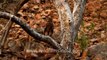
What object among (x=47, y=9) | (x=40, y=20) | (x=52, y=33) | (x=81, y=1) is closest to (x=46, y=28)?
(x=52, y=33)

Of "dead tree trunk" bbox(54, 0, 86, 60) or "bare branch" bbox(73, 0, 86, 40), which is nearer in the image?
"dead tree trunk" bbox(54, 0, 86, 60)

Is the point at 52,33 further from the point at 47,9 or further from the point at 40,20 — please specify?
the point at 47,9

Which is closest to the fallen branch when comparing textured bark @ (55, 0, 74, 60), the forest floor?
textured bark @ (55, 0, 74, 60)

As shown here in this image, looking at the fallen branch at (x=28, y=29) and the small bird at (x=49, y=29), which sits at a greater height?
the fallen branch at (x=28, y=29)

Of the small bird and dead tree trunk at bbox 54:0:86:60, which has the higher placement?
dead tree trunk at bbox 54:0:86:60

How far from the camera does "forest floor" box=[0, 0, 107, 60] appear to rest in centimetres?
630

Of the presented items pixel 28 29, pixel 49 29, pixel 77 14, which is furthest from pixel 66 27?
pixel 49 29

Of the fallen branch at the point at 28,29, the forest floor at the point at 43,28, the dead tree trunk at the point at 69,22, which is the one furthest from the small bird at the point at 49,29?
the fallen branch at the point at 28,29

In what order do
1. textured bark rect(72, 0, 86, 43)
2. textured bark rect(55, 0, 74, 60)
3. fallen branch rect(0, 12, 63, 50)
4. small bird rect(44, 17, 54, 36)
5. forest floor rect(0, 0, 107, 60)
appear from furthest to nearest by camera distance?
small bird rect(44, 17, 54, 36) → forest floor rect(0, 0, 107, 60) → textured bark rect(72, 0, 86, 43) → textured bark rect(55, 0, 74, 60) → fallen branch rect(0, 12, 63, 50)

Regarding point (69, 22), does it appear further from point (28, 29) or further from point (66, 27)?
point (28, 29)

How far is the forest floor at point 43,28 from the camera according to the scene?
6.30 metres

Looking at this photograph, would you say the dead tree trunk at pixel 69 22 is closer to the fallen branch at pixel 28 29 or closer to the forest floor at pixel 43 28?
the fallen branch at pixel 28 29

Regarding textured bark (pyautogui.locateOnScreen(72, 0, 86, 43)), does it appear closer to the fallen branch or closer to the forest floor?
the fallen branch

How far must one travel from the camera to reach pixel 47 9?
8.79m
